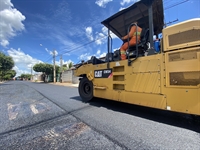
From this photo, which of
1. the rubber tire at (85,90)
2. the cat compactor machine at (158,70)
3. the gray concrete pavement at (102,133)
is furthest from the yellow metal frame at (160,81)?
the rubber tire at (85,90)

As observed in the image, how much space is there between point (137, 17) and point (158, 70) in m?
2.58

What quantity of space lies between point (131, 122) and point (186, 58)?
185 cm

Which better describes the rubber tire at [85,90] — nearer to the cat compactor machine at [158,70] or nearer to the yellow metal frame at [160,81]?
the cat compactor machine at [158,70]

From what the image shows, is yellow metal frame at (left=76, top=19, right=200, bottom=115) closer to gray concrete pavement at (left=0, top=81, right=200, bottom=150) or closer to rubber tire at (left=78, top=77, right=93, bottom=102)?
gray concrete pavement at (left=0, top=81, right=200, bottom=150)

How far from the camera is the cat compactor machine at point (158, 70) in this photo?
2.29 metres

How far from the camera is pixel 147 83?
2875 mm

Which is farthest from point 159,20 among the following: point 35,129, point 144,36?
point 35,129

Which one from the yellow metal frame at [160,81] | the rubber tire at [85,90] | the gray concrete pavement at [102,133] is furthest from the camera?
the rubber tire at [85,90]

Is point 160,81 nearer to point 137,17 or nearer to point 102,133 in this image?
point 102,133

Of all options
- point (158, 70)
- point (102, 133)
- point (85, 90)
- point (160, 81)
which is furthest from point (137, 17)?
point (102, 133)

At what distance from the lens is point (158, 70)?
2.71m

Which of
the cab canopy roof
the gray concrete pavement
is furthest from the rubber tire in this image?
the cab canopy roof

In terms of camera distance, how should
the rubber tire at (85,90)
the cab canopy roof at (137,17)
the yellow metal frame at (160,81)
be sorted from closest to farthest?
the yellow metal frame at (160,81)
the cab canopy roof at (137,17)
the rubber tire at (85,90)

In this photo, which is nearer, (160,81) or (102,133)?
(102,133)
